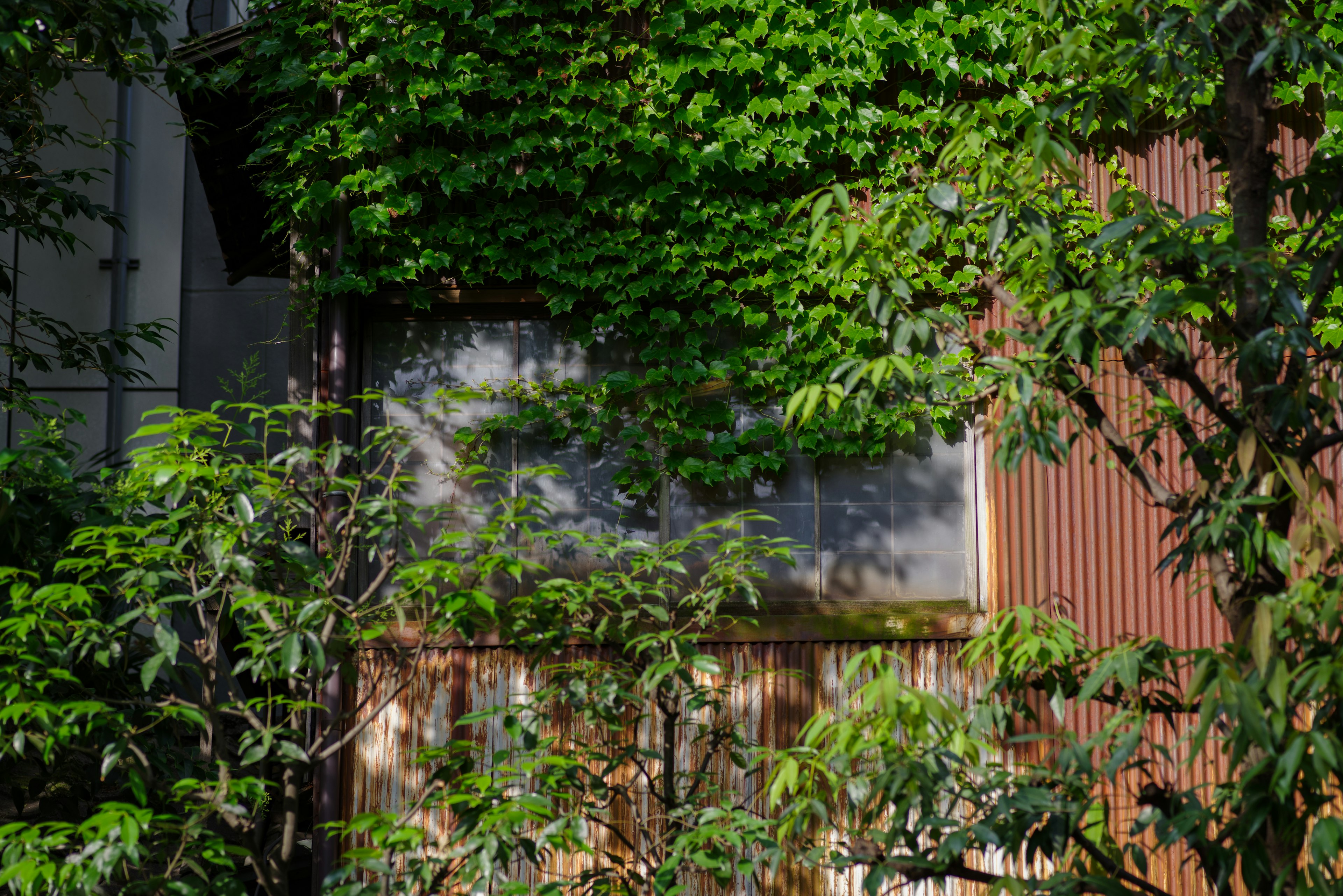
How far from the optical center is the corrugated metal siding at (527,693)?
15.3 ft

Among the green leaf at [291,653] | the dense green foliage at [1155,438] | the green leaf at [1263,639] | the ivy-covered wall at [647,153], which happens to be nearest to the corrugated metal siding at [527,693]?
the ivy-covered wall at [647,153]

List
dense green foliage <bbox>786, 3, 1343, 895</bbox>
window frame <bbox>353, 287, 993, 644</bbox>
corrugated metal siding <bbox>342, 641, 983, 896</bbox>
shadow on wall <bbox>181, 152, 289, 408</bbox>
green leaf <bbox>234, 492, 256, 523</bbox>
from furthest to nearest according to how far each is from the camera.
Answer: shadow on wall <bbox>181, 152, 289, 408</bbox>, window frame <bbox>353, 287, 993, 644</bbox>, corrugated metal siding <bbox>342, 641, 983, 896</bbox>, green leaf <bbox>234, 492, 256, 523</bbox>, dense green foliage <bbox>786, 3, 1343, 895</bbox>

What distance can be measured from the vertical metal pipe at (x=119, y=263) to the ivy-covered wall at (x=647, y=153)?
359 centimetres

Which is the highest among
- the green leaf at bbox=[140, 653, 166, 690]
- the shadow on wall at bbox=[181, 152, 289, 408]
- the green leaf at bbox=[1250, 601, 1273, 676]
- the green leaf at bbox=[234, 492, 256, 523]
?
the shadow on wall at bbox=[181, 152, 289, 408]

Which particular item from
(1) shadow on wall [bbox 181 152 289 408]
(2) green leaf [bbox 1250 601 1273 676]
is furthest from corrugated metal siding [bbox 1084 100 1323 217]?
(1) shadow on wall [bbox 181 152 289 408]

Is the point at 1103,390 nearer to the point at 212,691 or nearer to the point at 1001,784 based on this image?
the point at 1001,784

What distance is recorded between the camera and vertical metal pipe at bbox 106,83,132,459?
25.0ft

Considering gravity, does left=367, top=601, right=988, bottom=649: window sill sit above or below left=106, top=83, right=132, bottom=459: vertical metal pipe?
below

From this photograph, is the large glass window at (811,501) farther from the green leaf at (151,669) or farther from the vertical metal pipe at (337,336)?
the green leaf at (151,669)

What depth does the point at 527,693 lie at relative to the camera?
15.6 ft

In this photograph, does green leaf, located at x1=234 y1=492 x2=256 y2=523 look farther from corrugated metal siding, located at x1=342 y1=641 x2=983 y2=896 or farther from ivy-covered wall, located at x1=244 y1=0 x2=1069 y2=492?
ivy-covered wall, located at x1=244 y1=0 x2=1069 y2=492

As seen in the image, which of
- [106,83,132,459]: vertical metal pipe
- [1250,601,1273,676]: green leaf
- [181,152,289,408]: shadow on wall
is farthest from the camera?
[181,152,289,408]: shadow on wall

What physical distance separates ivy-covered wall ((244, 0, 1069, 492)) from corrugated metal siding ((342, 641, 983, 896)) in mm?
1018

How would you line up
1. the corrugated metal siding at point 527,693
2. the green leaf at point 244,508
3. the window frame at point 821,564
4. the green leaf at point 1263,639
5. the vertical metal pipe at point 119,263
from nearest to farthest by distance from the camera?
the green leaf at point 1263,639, the green leaf at point 244,508, the corrugated metal siding at point 527,693, the window frame at point 821,564, the vertical metal pipe at point 119,263
